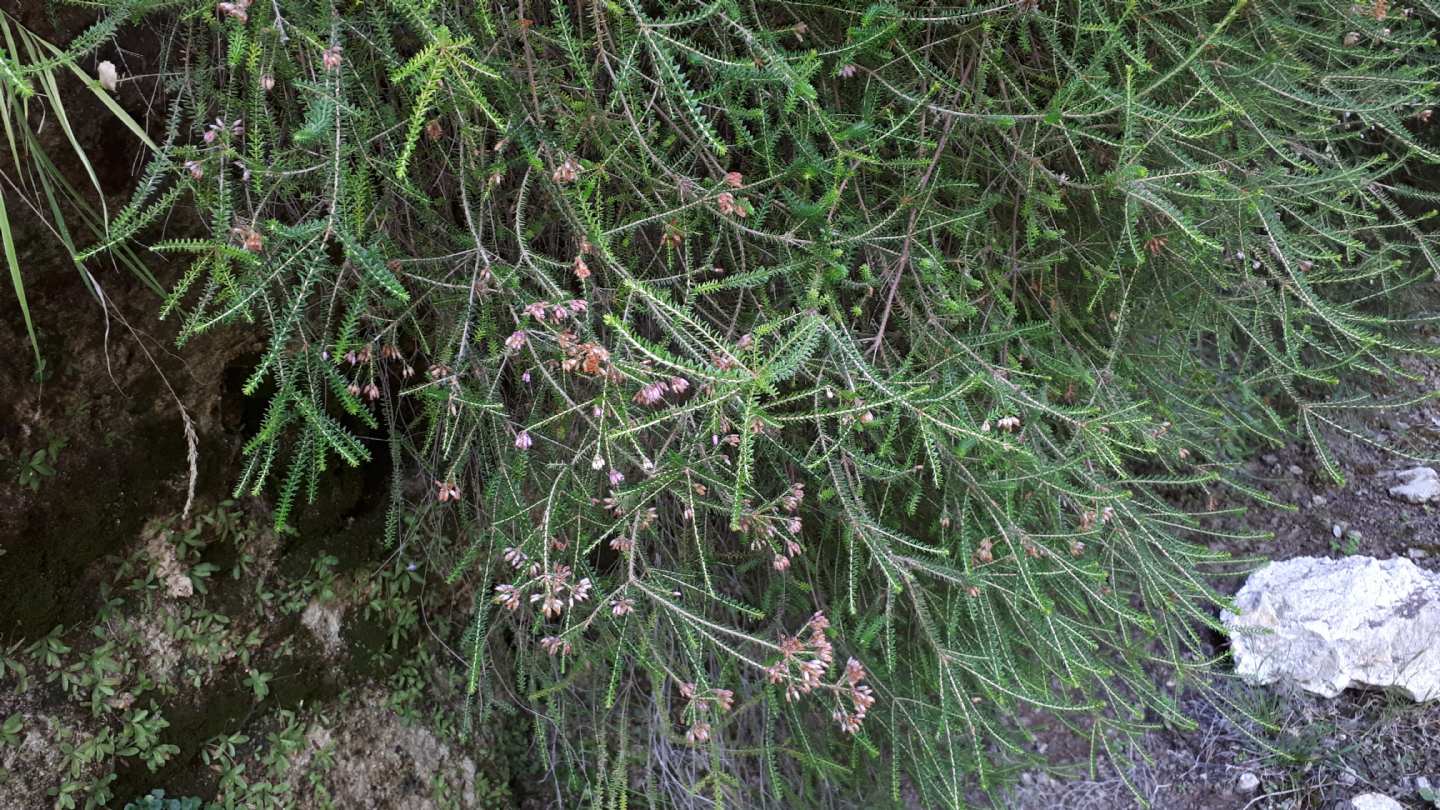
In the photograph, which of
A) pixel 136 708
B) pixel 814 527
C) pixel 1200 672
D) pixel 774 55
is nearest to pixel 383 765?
pixel 136 708

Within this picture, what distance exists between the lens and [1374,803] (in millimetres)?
2588

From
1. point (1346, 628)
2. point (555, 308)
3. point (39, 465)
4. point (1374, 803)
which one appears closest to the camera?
point (555, 308)

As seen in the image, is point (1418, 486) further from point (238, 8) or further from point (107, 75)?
point (107, 75)

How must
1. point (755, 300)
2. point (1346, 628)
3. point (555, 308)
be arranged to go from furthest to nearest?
point (1346, 628) → point (755, 300) → point (555, 308)

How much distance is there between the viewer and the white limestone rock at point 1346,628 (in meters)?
2.76

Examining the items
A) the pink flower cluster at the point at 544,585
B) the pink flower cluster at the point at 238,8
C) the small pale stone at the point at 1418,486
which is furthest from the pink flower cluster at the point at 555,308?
the small pale stone at the point at 1418,486

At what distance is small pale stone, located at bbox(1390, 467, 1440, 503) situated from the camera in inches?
128

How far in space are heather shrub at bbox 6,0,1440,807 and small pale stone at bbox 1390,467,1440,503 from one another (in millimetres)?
1259

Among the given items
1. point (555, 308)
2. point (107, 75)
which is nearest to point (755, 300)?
point (555, 308)

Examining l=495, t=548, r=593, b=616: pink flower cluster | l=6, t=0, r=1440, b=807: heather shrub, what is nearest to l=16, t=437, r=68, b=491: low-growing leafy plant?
l=6, t=0, r=1440, b=807: heather shrub

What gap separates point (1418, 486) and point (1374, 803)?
125 cm

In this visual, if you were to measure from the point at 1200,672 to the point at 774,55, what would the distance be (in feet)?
7.66

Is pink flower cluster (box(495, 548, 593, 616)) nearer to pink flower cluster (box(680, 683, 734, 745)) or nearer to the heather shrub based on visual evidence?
the heather shrub

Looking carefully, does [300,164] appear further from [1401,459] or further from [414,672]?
[1401,459]
